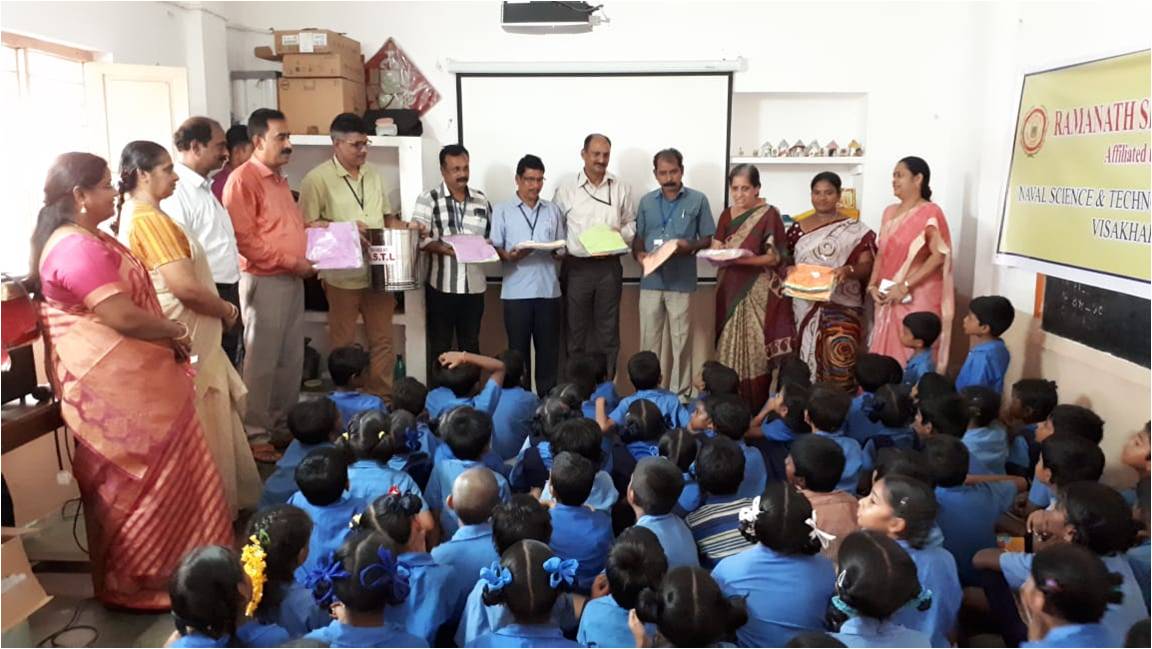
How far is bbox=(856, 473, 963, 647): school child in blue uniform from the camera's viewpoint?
188cm

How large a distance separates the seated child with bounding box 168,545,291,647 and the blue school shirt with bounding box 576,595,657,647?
26.0 inches

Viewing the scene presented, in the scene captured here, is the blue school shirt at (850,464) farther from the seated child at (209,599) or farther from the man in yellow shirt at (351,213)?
the man in yellow shirt at (351,213)

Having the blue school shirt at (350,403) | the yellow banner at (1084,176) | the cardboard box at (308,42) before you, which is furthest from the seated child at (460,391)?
the yellow banner at (1084,176)

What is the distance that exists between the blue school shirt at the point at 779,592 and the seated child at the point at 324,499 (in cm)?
102

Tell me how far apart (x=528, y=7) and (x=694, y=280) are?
1.88m

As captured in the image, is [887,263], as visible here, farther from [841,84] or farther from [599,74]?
[599,74]

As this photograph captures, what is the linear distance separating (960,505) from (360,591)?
5.56 ft

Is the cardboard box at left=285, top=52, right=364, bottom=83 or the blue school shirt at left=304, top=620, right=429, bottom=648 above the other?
the cardboard box at left=285, top=52, right=364, bottom=83

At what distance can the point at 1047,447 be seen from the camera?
7.69 ft

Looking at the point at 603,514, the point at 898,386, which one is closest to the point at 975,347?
the point at 898,386

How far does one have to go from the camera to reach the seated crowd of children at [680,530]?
5.17 ft

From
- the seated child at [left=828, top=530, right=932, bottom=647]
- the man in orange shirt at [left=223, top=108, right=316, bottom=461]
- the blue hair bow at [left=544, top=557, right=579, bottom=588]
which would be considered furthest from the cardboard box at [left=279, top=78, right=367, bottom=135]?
the seated child at [left=828, top=530, right=932, bottom=647]

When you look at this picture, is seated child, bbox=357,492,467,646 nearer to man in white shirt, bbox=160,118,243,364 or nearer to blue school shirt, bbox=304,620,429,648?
blue school shirt, bbox=304,620,429,648

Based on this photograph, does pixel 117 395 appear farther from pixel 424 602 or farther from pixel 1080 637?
pixel 1080 637
